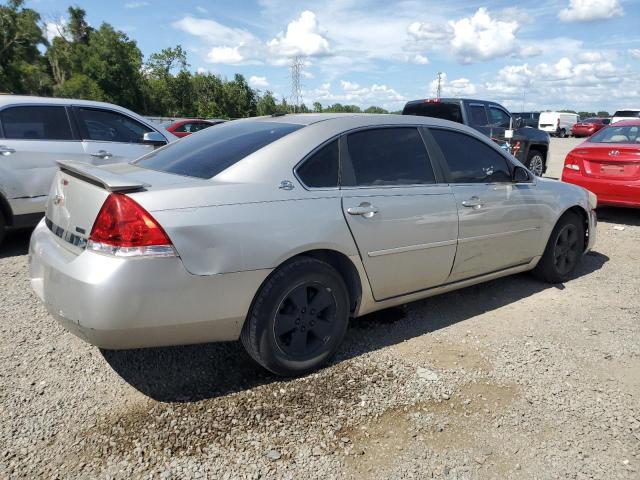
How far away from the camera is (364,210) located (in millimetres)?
3154

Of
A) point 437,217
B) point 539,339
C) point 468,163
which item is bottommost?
point 539,339

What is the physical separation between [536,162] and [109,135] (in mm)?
10023

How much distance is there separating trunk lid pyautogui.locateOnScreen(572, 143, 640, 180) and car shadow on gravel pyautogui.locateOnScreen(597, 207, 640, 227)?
884mm

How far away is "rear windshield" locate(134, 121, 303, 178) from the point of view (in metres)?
2.99

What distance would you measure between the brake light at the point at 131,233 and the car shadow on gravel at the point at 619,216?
7549 mm

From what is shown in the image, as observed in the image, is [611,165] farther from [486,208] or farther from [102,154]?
[102,154]

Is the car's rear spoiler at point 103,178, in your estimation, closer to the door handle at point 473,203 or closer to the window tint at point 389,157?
the window tint at point 389,157

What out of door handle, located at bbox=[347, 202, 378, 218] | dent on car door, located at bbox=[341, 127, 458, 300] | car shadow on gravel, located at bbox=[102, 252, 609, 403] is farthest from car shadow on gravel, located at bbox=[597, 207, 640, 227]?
door handle, located at bbox=[347, 202, 378, 218]

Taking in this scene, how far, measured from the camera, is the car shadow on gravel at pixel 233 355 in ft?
9.71

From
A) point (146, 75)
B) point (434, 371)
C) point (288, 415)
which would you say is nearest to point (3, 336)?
point (288, 415)

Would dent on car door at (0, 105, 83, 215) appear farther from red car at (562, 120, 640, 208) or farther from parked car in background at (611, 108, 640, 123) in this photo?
parked car in background at (611, 108, 640, 123)

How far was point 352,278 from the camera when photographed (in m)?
3.22

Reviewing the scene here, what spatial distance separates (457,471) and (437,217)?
176cm

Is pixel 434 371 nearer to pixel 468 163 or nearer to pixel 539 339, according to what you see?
pixel 539 339
